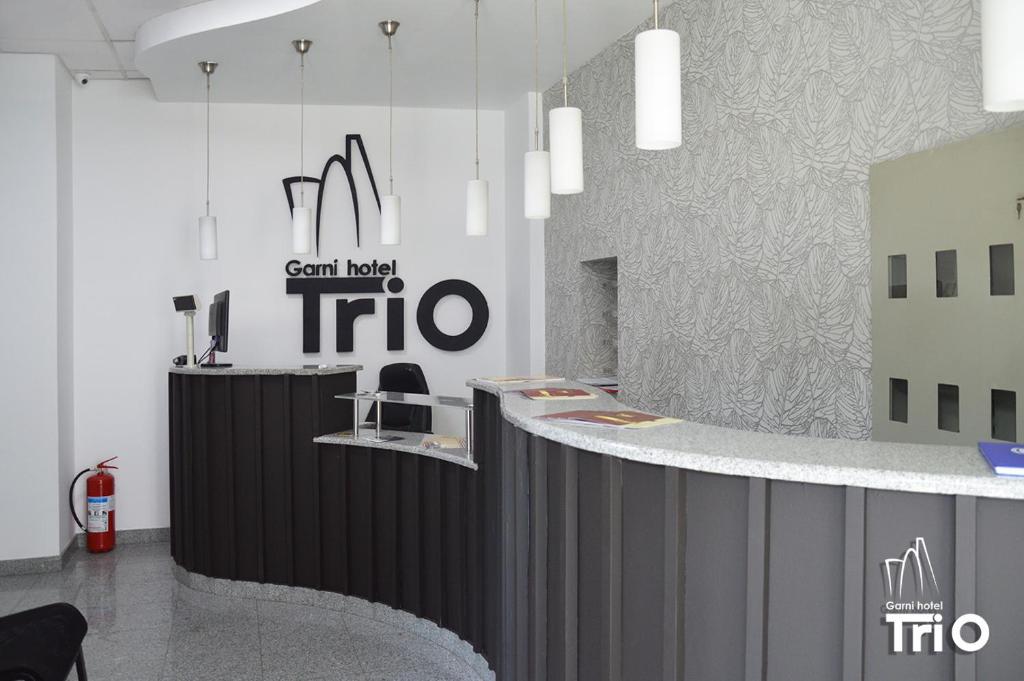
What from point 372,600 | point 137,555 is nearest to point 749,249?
point 372,600

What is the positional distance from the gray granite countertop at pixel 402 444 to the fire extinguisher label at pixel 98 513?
2.45 meters

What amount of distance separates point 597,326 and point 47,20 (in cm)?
399

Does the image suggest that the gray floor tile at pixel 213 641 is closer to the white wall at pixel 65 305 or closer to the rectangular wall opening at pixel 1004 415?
the white wall at pixel 65 305

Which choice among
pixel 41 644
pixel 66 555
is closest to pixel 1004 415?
pixel 41 644

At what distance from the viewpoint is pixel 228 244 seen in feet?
23.4

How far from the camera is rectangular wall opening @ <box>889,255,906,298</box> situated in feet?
11.5

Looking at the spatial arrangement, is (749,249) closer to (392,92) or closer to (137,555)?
(392,92)

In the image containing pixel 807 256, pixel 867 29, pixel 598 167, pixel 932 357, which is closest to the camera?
pixel 932 357

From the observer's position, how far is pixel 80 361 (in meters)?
6.91

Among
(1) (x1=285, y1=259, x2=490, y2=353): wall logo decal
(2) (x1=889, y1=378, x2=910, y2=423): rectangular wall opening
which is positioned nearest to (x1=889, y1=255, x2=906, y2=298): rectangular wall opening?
(2) (x1=889, y1=378, x2=910, y2=423): rectangular wall opening

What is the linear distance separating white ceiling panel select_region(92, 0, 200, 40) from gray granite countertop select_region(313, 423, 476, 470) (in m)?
2.67

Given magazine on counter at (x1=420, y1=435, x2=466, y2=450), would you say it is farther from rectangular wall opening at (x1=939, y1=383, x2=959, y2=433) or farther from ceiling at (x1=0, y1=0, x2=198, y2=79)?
ceiling at (x1=0, y1=0, x2=198, y2=79)

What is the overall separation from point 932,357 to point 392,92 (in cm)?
476

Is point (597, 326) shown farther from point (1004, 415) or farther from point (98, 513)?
point (98, 513)
